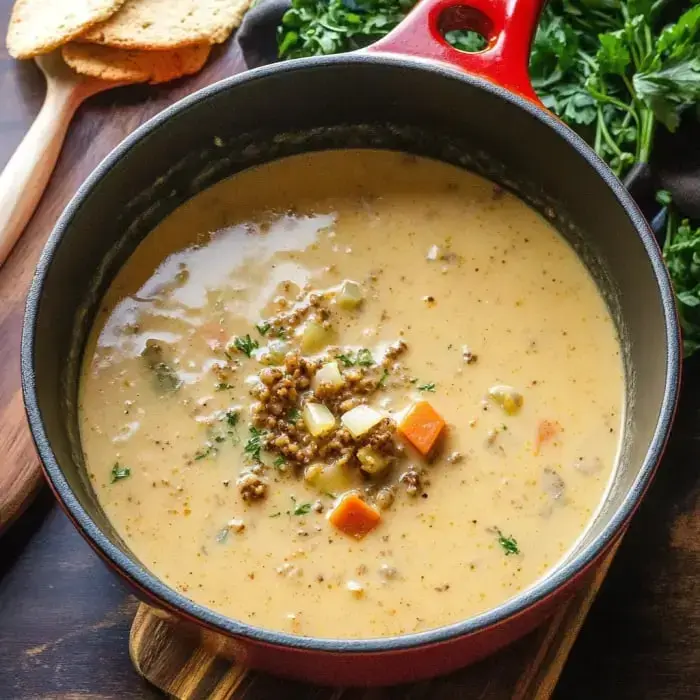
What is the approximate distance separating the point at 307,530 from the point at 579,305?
0.70m

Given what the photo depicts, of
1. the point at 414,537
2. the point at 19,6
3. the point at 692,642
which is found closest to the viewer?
the point at 414,537

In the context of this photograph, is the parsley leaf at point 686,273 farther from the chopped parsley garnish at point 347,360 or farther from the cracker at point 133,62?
the cracker at point 133,62

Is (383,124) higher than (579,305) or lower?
higher

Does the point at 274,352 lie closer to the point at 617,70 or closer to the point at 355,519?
the point at 355,519

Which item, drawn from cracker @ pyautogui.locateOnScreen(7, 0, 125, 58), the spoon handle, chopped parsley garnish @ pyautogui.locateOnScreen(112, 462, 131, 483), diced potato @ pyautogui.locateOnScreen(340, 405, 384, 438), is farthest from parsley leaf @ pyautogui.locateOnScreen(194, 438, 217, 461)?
cracker @ pyautogui.locateOnScreen(7, 0, 125, 58)

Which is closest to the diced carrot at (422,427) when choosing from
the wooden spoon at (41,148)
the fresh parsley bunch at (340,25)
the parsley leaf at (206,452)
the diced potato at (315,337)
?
the diced potato at (315,337)

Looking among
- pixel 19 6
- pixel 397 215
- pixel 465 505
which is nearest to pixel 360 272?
pixel 397 215

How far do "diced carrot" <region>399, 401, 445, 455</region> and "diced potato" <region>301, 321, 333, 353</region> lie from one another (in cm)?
23

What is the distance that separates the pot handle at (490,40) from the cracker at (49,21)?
2.63ft

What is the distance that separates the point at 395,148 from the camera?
2.23m

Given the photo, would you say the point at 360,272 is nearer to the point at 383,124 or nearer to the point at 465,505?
the point at 383,124

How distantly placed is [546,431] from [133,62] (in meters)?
1.34

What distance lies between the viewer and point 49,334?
5.98ft

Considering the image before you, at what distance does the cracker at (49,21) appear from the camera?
2.41 m
